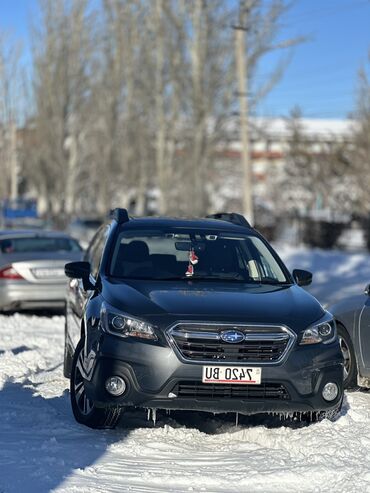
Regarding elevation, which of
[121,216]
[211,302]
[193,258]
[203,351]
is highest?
[121,216]

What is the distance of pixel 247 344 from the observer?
20.9ft

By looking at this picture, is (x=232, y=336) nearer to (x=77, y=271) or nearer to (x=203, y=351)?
(x=203, y=351)

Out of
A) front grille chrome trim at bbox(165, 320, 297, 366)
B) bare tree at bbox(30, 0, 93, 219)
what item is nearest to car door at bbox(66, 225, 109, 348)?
front grille chrome trim at bbox(165, 320, 297, 366)

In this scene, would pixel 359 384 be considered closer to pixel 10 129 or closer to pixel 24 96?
pixel 24 96

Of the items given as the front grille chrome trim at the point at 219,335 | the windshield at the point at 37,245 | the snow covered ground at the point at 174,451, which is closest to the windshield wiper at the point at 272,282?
the snow covered ground at the point at 174,451

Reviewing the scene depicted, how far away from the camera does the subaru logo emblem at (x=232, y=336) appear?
6332mm

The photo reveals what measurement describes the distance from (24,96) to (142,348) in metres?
47.3

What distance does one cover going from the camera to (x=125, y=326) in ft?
21.2

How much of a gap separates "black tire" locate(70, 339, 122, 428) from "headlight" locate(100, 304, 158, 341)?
49cm

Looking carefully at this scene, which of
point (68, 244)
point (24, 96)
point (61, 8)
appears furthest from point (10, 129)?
point (68, 244)

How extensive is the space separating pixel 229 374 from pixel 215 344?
0.22 metres

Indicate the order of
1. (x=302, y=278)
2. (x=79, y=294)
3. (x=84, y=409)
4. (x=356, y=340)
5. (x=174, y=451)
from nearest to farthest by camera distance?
(x=174, y=451) < (x=84, y=409) < (x=302, y=278) < (x=79, y=294) < (x=356, y=340)

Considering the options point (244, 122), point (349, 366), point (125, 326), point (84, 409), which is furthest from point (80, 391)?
point (244, 122)

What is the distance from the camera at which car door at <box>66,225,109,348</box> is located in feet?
26.2
